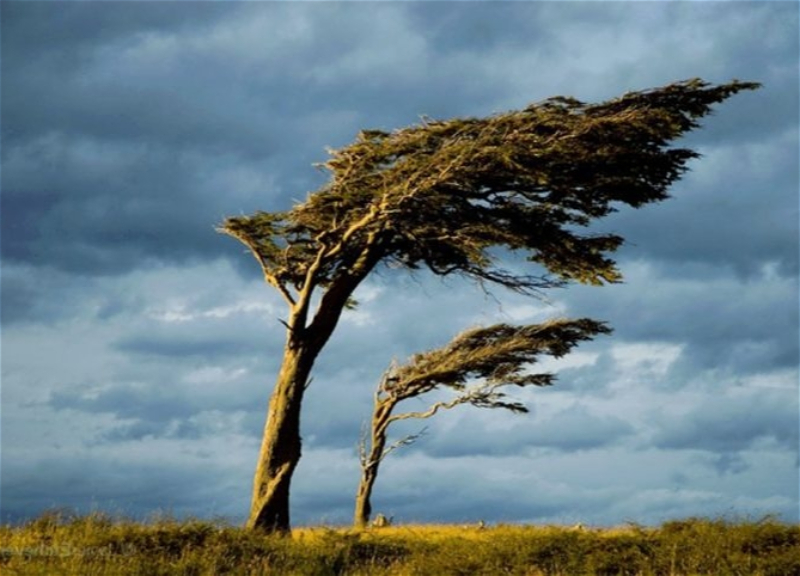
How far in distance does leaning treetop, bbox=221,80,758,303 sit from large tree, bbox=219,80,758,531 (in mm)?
30

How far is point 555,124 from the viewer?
74.6ft

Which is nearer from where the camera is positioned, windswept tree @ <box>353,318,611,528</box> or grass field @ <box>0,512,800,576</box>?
grass field @ <box>0,512,800,576</box>

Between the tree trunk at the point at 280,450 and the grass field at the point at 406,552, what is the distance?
11.8 feet

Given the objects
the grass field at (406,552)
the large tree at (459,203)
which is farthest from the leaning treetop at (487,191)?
the grass field at (406,552)

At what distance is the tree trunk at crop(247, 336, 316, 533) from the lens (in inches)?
948

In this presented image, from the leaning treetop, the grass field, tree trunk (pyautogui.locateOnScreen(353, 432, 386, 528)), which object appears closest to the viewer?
the grass field

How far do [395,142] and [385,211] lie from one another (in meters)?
1.63

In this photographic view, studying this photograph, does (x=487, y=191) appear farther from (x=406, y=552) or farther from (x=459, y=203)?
(x=406, y=552)

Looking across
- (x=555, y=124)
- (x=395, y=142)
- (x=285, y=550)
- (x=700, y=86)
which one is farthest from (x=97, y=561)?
(x=700, y=86)

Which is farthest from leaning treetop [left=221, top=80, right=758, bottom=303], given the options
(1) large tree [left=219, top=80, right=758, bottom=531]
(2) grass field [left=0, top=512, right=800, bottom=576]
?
(2) grass field [left=0, top=512, right=800, bottom=576]

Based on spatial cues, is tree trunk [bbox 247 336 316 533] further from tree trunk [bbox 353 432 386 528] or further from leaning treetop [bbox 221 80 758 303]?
tree trunk [bbox 353 432 386 528]

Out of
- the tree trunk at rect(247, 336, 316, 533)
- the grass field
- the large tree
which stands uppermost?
the large tree

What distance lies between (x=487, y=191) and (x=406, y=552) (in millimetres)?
8915

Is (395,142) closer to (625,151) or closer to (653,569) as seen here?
(625,151)
